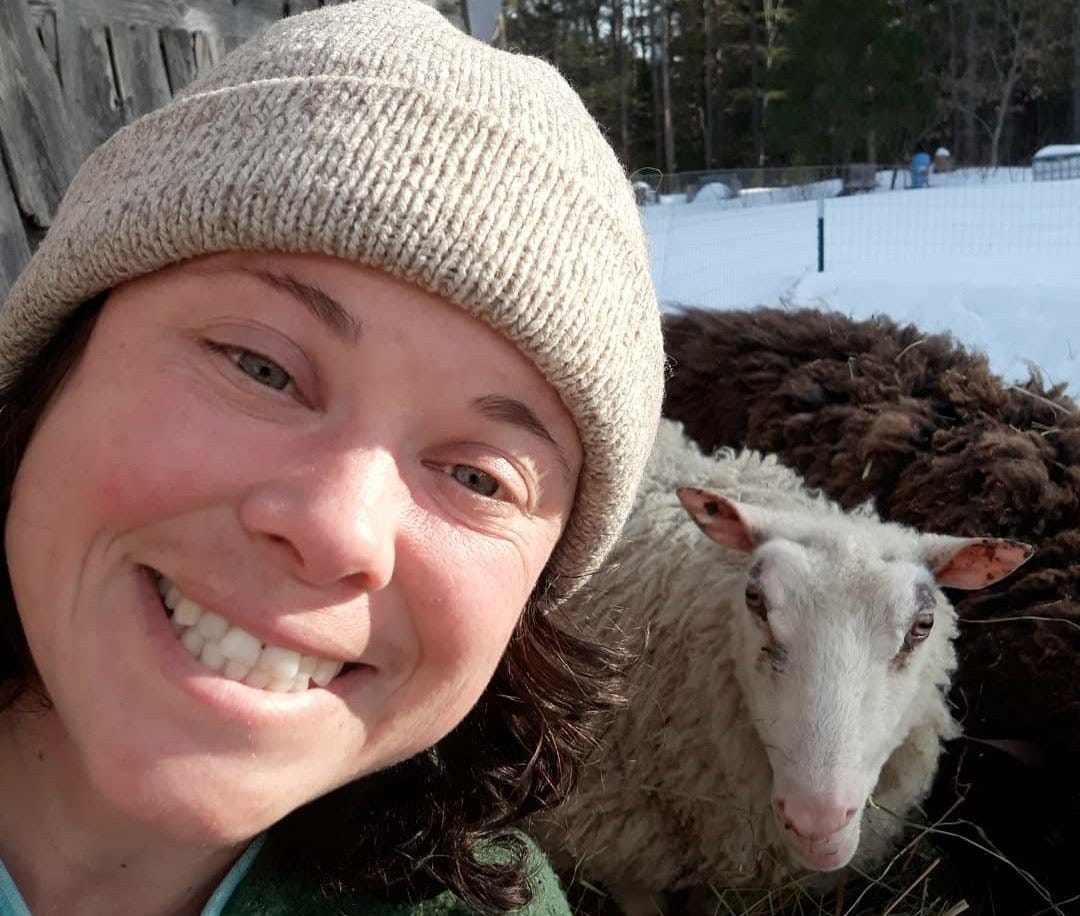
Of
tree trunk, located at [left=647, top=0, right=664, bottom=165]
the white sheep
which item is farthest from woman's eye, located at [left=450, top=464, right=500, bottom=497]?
tree trunk, located at [left=647, top=0, right=664, bottom=165]

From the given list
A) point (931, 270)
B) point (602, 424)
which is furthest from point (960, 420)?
point (931, 270)

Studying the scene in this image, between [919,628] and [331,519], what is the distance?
200cm

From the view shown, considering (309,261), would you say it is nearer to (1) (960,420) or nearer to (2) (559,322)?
(2) (559,322)

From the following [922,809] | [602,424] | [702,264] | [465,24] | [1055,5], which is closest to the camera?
[602,424]

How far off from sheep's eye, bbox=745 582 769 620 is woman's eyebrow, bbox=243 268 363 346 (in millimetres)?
1794

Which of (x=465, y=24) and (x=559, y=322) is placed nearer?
(x=559, y=322)

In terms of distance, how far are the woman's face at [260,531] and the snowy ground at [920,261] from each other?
5.13 m

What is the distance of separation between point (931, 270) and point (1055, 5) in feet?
108

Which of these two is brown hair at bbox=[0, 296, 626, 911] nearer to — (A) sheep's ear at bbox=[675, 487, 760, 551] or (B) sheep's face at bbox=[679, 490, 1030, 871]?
(B) sheep's face at bbox=[679, 490, 1030, 871]

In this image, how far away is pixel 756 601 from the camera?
273cm

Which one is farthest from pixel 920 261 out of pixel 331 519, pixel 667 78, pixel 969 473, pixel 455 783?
pixel 667 78

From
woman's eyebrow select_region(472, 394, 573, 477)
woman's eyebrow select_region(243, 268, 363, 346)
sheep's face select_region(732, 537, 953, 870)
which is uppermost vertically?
woman's eyebrow select_region(243, 268, 363, 346)

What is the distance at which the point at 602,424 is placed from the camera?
53.9 inches

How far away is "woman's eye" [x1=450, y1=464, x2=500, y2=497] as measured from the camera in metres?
1.24
